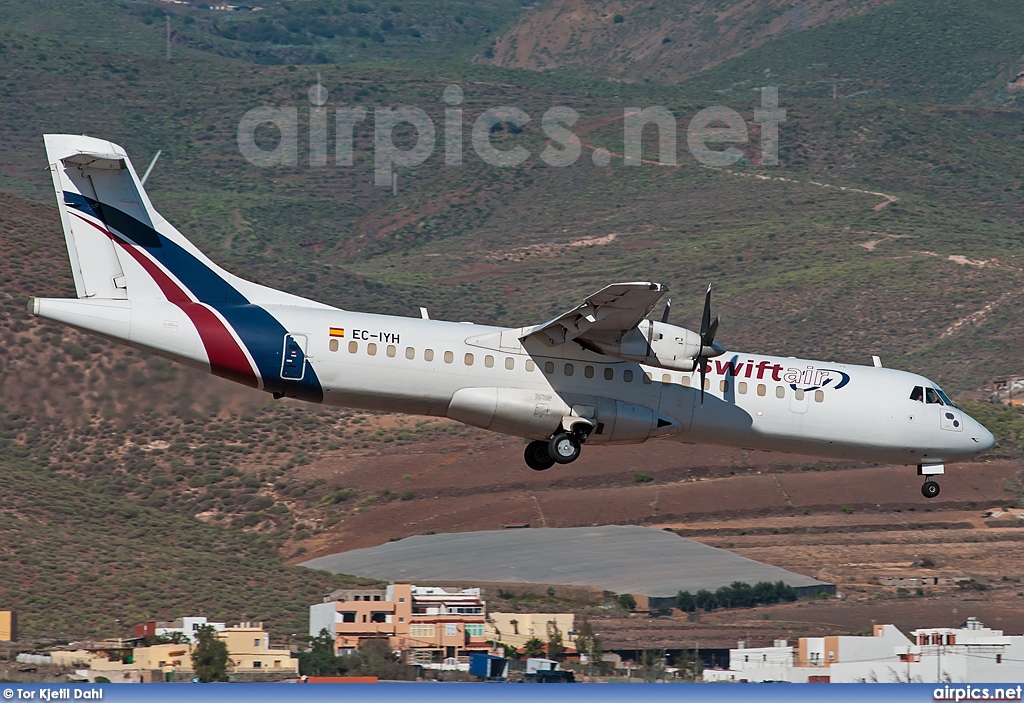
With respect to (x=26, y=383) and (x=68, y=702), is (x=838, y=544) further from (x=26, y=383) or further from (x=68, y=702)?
(x=68, y=702)

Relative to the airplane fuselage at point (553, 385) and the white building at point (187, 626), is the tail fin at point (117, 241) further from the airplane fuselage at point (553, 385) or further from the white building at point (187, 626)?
the white building at point (187, 626)

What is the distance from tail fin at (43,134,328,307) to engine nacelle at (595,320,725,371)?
9.19m

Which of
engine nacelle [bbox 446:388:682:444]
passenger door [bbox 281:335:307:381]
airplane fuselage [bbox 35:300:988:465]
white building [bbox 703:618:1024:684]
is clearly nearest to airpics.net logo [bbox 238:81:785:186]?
white building [bbox 703:618:1024:684]

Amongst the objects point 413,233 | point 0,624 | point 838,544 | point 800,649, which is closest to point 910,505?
point 838,544

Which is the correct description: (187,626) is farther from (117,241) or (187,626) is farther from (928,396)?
(928,396)

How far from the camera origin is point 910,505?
8331 cm

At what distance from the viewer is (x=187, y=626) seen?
2506 inches

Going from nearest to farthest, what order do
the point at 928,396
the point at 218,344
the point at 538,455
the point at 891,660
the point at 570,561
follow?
the point at 218,344 → the point at 538,455 → the point at 928,396 → the point at 891,660 → the point at 570,561

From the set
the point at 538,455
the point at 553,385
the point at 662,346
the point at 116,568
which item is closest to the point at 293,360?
the point at 553,385

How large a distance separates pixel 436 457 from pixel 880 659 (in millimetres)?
35732

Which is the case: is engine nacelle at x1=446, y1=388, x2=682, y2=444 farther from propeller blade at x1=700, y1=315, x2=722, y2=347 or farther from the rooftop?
the rooftop

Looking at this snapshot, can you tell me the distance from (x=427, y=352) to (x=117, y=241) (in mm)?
8005

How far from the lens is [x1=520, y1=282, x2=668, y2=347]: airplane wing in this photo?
33.9 meters

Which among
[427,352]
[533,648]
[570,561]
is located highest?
[427,352]
